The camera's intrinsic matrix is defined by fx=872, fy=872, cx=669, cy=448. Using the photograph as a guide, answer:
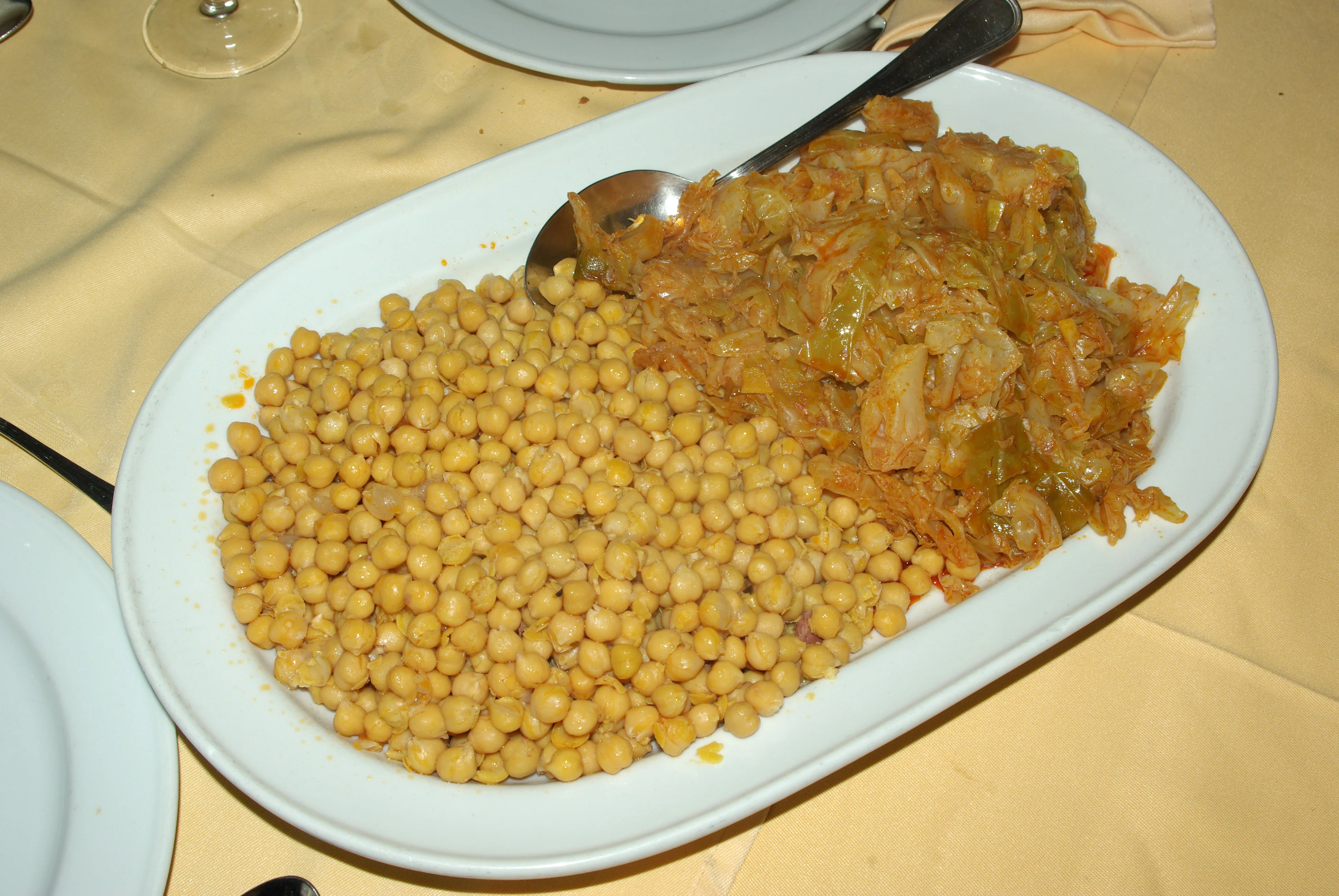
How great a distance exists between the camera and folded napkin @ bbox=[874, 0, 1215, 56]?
3.11 m

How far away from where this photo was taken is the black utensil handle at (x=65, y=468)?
2365mm

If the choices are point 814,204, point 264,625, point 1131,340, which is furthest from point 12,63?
point 1131,340

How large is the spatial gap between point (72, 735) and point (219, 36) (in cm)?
242

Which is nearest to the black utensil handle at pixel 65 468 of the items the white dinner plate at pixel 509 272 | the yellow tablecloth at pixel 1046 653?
the yellow tablecloth at pixel 1046 653

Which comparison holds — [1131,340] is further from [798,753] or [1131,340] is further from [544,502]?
[544,502]

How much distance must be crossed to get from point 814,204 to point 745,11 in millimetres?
1055

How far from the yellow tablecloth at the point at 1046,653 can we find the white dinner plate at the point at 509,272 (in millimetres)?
345

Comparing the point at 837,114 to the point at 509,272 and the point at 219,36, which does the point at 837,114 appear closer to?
the point at 509,272

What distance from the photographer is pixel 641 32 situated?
2928mm

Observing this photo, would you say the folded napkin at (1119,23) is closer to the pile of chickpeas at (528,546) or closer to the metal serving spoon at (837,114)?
the metal serving spoon at (837,114)

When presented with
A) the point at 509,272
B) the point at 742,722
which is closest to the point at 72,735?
the point at 742,722

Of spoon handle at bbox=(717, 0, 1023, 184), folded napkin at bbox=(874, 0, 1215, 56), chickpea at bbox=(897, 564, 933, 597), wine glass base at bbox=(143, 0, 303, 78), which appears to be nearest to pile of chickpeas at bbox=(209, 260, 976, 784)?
chickpea at bbox=(897, 564, 933, 597)

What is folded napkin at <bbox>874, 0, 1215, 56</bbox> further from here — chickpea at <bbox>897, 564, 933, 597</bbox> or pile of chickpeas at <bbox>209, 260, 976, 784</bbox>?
chickpea at <bbox>897, 564, 933, 597</bbox>

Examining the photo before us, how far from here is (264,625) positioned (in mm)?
2113
